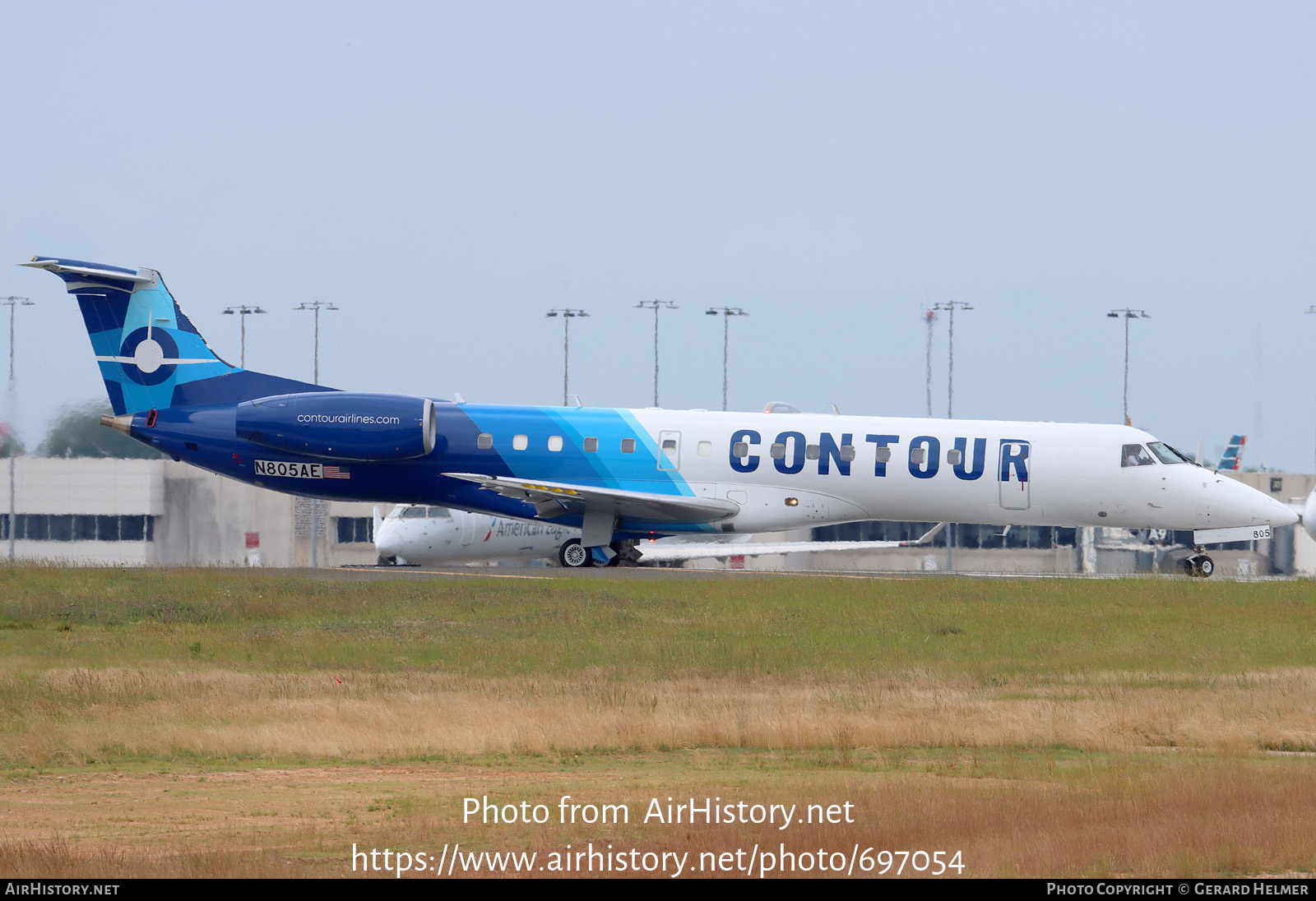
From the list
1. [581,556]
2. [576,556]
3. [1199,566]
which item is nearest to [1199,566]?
[1199,566]

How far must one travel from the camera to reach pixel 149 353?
34.8 m

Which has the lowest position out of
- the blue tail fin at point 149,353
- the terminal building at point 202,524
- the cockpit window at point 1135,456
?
the terminal building at point 202,524

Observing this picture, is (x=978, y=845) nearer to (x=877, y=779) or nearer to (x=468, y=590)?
(x=877, y=779)

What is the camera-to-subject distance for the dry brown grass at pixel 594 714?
1628cm

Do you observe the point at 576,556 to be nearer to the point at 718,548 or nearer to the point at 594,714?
the point at 718,548

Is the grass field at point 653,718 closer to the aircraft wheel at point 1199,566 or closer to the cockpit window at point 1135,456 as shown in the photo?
the aircraft wheel at point 1199,566

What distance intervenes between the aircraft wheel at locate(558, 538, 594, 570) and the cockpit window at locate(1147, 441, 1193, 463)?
13053 millimetres

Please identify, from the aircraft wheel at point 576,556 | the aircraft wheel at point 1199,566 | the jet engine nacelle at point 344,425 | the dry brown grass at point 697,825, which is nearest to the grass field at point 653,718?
the dry brown grass at point 697,825

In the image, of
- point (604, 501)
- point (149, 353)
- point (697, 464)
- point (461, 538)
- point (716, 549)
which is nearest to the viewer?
point (604, 501)

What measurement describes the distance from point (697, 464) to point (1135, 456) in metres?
9.85

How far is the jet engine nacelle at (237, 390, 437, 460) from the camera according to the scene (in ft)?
110

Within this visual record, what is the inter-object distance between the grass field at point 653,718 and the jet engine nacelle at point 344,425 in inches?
154

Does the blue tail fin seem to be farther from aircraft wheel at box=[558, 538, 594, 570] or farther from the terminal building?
the terminal building

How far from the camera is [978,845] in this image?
1061 cm
